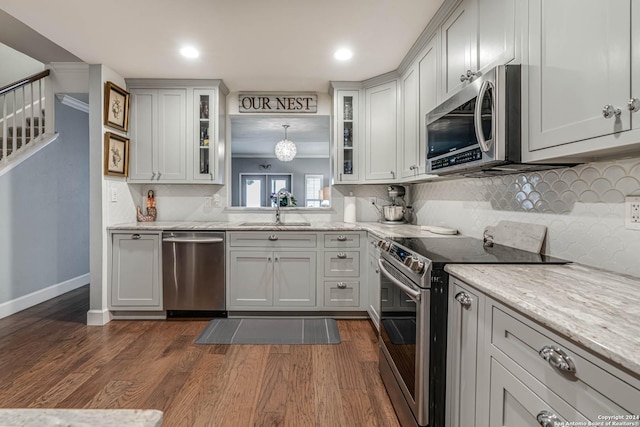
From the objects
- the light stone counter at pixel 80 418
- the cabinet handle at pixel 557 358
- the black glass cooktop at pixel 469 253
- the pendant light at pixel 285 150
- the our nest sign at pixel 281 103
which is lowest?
the cabinet handle at pixel 557 358

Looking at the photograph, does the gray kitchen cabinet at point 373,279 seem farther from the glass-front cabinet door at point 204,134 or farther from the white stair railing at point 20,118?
the white stair railing at point 20,118

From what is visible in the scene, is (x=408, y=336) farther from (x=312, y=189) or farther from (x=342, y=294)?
(x=312, y=189)

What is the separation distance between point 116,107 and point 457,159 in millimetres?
3129

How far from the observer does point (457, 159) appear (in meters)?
1.78

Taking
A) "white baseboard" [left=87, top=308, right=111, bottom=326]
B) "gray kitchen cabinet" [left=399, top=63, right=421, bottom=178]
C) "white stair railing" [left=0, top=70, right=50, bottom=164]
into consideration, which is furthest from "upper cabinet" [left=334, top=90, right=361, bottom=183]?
"white stair railing" [left=0, top=70, right=50, bottom=164]

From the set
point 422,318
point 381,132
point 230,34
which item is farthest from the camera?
point 381,132

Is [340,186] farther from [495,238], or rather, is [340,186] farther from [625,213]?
[625,213]

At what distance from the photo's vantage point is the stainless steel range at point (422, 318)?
1.36 meters

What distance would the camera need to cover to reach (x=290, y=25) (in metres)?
2.32

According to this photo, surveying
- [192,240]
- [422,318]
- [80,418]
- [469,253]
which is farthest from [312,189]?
[80,418]

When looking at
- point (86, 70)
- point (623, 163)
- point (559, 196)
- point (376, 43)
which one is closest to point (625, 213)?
point (623, 163)

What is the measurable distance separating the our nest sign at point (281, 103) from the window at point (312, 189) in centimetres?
451

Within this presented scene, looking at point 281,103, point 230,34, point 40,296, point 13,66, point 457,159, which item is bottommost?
point 40,296

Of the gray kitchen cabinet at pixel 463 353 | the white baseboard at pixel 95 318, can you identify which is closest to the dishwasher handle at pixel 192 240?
the white baseboard at pixel 95 318
